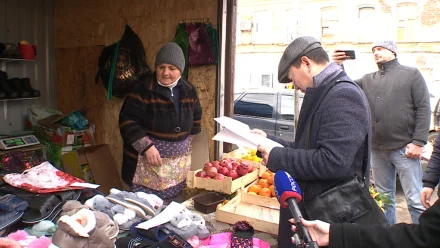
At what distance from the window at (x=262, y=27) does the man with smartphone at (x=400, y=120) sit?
55.3 ft

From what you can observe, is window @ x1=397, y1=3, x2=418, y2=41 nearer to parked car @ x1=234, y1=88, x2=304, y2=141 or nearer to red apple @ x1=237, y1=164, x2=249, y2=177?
parked car @ x1=234, y1=88, x2=304, y2=141

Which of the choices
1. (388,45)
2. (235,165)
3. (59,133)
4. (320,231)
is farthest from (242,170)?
(59,133)

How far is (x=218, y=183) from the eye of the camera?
3.04m

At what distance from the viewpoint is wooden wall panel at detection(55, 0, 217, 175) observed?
4.49m

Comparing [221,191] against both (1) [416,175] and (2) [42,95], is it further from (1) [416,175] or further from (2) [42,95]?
(2) [42,95]

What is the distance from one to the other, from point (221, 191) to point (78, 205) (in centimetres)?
138

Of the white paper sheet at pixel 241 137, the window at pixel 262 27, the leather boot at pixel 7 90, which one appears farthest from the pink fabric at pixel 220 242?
the window at pixel 262 27

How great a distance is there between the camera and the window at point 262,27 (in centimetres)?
2067

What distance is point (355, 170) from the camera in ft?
6.17

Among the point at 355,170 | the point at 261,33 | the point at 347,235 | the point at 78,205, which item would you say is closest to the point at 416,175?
the point at 355,170

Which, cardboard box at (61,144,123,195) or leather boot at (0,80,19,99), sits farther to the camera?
cardboard box at (61,144,123,195)

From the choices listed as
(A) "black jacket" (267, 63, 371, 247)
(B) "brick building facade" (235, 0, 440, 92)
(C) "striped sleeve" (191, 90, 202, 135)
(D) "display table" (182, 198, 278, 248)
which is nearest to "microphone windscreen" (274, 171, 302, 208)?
(A) "black jacket" (267, 63, 371, 247)

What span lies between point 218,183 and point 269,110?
15.0ft

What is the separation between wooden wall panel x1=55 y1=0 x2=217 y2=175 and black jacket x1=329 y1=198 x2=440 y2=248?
10.5 ft
